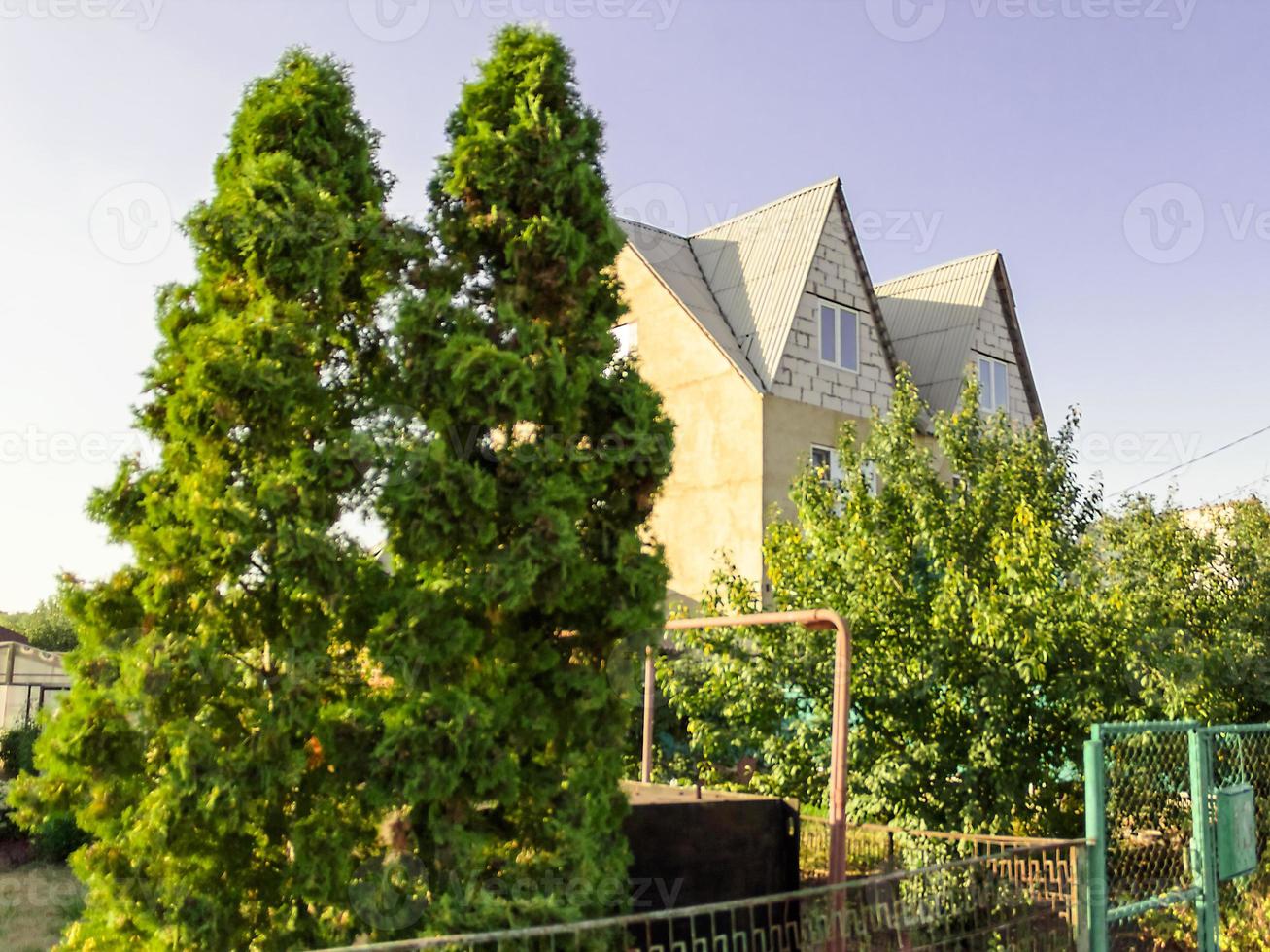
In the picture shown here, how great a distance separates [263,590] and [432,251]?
2.51m

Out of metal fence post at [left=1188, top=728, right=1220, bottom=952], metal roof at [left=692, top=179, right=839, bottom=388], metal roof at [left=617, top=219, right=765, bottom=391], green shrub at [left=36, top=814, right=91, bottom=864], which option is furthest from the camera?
metal roof at [left=692, top=179, right=839, bottom=388]

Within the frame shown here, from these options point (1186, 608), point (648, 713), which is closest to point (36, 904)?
point (648, 713)

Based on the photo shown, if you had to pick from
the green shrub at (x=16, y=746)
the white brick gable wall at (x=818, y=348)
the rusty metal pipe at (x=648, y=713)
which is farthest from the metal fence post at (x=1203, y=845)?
the green shrub at (x=16, y=746)

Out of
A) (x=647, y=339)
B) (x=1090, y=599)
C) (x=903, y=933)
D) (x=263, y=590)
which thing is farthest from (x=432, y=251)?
(x=647, y=339)

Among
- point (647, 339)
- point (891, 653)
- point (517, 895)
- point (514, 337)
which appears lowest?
point (517, 895)

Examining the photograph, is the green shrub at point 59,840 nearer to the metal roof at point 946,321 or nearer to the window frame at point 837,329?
the window frame at point 837,329

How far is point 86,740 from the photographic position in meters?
5.81

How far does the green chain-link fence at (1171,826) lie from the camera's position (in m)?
7.31

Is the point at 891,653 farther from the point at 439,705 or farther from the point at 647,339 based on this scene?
the point at 647,339

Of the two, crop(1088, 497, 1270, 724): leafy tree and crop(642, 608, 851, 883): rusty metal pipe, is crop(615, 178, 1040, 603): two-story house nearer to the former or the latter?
crop(1088, 497, 1270, 724): leafy tree

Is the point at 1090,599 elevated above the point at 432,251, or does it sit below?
below

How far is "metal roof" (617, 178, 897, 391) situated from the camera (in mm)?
20844

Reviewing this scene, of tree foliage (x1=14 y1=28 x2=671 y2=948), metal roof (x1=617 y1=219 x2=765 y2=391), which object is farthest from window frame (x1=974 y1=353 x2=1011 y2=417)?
tree foliage (x1=14 y1=28 x2=671 y2=948)

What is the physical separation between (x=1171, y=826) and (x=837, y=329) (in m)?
13.8
